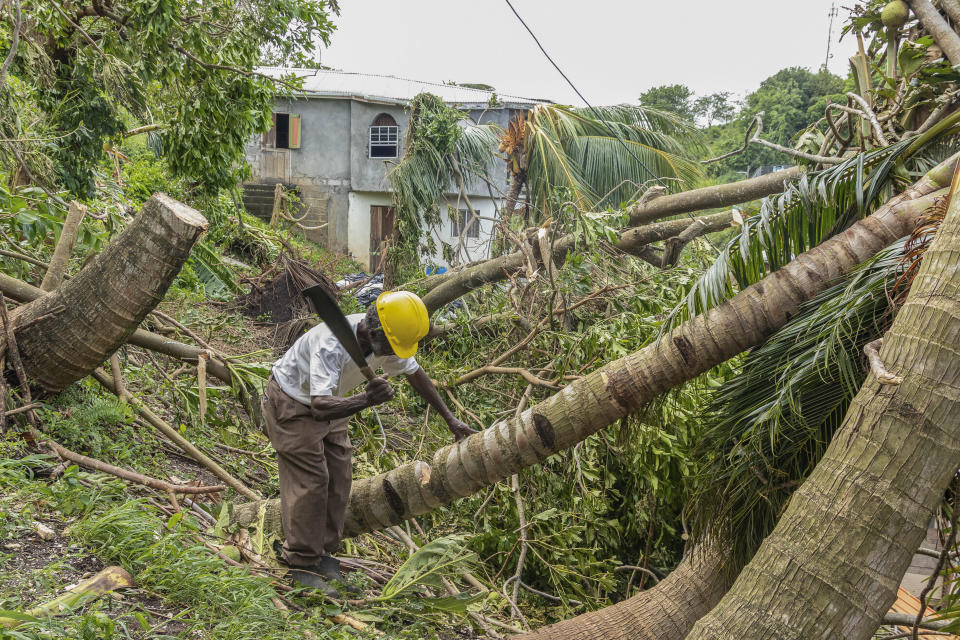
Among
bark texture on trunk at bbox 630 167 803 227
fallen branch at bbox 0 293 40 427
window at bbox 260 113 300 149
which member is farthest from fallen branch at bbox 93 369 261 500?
window at bbox 260 113 300 149

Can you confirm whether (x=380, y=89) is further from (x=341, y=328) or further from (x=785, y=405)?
(x=785, y=405)

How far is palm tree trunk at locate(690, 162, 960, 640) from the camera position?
2041 millimetres

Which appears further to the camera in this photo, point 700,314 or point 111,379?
point 111,379

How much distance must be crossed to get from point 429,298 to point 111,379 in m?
3.51

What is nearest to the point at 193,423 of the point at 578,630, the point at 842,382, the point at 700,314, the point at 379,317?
the point at 379,317

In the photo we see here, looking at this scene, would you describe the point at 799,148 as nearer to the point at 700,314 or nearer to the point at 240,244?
the point at 700,314

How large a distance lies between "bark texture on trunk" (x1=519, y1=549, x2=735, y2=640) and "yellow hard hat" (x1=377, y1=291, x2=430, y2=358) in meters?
1.52

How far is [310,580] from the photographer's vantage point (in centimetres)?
374

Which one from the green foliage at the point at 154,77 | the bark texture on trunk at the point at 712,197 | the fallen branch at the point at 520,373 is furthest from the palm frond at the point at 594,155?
the fallen branch at the point at 520,373

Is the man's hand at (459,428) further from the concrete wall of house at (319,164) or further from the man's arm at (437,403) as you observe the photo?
the concrete wall of house at (319,164)

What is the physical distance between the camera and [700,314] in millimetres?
2994

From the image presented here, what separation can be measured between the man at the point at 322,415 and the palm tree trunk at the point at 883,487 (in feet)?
6.57

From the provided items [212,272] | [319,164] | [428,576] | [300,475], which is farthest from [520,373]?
[319,164]

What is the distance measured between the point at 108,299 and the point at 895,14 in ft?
14.5
